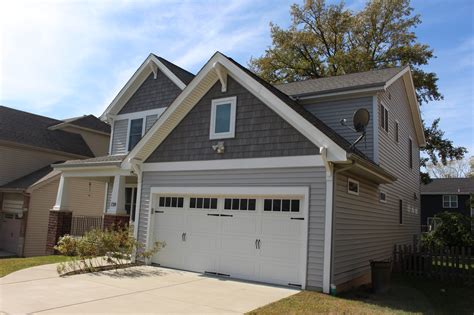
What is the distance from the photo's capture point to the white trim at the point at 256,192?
9.71m

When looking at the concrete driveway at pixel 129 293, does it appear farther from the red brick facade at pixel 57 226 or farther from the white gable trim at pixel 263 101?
the red brick facade at pixel 57 226

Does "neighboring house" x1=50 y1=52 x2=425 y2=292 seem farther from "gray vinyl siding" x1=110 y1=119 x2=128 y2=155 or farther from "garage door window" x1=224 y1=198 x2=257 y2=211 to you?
"gray vinyl siding" x1=110 y1=119 x2=128 y2=155

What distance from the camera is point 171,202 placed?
41.7 feet

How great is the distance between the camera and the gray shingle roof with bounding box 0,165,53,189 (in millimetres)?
22297

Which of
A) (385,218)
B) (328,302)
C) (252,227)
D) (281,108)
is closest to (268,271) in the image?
(252,227)

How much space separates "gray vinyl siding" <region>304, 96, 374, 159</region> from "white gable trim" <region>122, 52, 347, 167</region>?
11.3 feet

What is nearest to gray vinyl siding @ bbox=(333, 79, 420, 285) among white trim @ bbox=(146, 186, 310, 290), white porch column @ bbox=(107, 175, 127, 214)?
white trim @ bbox=(146, 186, 310, 290)

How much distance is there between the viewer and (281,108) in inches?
410

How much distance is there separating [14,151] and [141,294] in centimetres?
1929

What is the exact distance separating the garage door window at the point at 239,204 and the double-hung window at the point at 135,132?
7.67 meters

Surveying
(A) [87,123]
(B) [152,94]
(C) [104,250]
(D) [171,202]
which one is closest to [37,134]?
(A) [87,123]

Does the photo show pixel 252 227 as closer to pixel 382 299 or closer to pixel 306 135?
pixel 306 135

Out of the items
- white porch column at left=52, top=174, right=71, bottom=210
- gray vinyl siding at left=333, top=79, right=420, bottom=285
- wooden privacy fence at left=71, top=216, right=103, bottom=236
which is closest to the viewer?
gray vinyl siding at left=333, top=79, right=420, bottom=285

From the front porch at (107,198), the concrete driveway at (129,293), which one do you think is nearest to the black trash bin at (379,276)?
the concrete driveway at (129,293)
